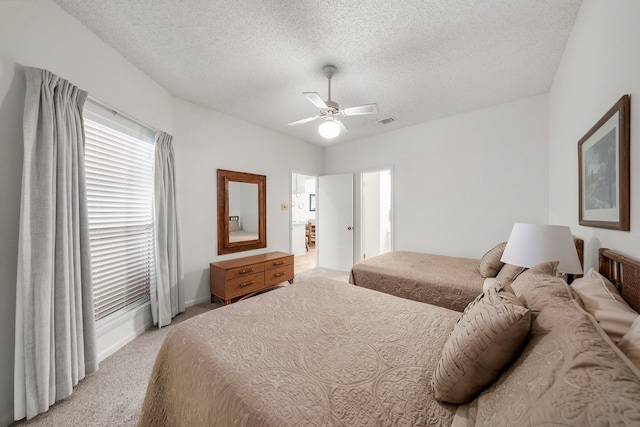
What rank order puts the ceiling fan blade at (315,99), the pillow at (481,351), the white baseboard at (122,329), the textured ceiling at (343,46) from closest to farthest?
the pillow at (481,351)
the textured ceiling at (343,46)
the white baseboard at (122,329)
the ceiling fan blade at (315,99)

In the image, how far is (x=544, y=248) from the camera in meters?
1.49

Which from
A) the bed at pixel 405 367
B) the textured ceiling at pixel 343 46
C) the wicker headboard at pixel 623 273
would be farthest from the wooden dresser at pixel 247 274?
the wicker headboard at pixel 623 273

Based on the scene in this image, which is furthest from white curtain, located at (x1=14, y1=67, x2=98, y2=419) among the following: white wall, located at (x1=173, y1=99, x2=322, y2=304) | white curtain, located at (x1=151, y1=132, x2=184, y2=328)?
white wall, located at (x1=173, y1=99, x2=322, y2=304)

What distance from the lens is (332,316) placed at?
156cm

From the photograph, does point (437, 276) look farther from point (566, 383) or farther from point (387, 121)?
point (387, 121)

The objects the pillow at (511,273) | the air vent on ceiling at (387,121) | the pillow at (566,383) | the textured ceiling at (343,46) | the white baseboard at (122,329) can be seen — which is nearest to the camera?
the pillow at (566,383)

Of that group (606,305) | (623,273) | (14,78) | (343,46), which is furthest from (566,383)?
(14,78)

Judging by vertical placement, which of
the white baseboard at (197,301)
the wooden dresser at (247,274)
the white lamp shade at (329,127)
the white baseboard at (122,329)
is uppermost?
the white lamp shade at (329,127)

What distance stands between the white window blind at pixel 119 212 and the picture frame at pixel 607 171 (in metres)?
3.49

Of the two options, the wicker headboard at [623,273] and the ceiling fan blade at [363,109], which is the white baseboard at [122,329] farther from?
the wicker headboard at [623,273]

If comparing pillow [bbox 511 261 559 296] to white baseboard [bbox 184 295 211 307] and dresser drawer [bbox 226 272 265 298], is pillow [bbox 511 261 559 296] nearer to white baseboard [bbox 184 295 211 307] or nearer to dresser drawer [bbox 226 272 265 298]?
dresser drawer [bbox 226 272 265 298]

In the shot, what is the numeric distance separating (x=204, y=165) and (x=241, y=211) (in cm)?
88

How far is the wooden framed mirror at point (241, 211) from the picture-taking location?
11.7 feet

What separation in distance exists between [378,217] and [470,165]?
6.89ft
